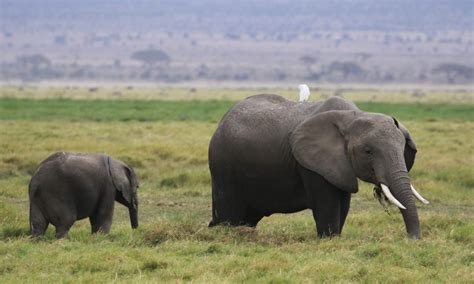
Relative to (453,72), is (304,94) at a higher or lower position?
higher

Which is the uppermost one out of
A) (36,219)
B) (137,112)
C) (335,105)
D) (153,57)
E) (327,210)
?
(335,105)

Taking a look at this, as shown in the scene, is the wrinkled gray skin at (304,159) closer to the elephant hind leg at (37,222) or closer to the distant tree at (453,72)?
the elephant hind leg at (37,222)

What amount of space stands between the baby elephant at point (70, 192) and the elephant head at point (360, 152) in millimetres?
2007

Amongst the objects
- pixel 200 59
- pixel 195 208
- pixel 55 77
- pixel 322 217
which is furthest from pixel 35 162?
pixel 200 59

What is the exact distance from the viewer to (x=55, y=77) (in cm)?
11994

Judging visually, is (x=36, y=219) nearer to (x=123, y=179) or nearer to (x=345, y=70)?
(x=123, y=179)

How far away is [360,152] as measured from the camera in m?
9.70

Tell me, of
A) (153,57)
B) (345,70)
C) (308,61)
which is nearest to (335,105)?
(345,70)

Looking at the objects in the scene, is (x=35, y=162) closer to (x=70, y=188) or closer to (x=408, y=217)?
(x=70, y=188)

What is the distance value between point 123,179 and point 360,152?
2.74 meters

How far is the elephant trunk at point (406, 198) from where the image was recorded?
9281 mm

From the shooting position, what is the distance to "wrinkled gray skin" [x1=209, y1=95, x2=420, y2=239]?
9.59 m

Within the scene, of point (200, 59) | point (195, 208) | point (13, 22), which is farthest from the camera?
point (13, 22)

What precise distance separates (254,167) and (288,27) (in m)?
164
